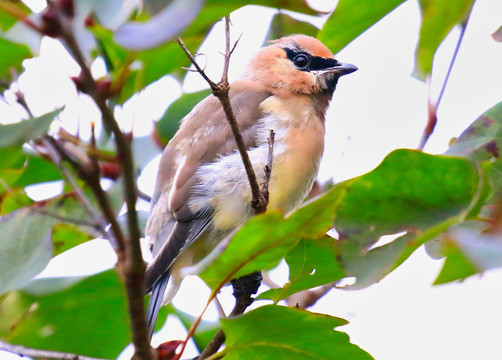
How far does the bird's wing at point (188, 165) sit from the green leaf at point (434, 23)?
1377 millimetres

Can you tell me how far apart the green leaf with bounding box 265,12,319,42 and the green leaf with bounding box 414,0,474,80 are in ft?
3.07

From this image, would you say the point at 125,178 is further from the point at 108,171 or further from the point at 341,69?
the point at 341,69

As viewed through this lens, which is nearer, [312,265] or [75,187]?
[75,187]

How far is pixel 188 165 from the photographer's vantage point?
170 inches

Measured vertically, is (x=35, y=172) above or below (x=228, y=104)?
below

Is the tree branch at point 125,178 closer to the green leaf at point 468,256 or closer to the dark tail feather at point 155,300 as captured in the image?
the green leaf at point 468,256

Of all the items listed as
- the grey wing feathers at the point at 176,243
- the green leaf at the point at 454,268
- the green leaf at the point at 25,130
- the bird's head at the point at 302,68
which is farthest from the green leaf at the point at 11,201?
the bird's head at the point at 302,68

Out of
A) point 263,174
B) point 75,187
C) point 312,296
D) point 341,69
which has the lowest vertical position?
point 312,296

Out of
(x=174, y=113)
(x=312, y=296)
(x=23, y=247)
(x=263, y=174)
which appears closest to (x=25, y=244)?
(x=23, y=247)

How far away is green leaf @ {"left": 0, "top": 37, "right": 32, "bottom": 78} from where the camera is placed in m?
2.34

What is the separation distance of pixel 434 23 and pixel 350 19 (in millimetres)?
329

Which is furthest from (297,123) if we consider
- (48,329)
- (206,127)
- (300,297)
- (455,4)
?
(48,329)

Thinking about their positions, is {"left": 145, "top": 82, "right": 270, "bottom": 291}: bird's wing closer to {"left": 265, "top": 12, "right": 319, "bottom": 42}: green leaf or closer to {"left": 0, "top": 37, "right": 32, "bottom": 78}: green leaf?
{"left": 265, "top": 12, "right": 319, "bottom": 42}: green leaf

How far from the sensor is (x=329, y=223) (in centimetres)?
236
